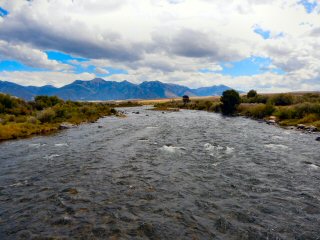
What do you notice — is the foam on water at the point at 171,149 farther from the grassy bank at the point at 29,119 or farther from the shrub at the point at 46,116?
the shrub at the point at 46,116

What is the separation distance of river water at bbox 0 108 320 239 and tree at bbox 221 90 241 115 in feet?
230

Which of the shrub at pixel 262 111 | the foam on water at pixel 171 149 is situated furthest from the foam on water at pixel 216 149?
the shrub at pixel 262 111

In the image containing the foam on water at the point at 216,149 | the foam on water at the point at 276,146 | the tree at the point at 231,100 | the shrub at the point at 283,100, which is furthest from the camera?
the tree at the point at 231,100

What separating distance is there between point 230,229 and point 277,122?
182 feet

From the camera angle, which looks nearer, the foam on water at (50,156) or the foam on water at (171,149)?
the foam on water at (50,156)

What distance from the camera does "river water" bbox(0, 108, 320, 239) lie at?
1429 cm

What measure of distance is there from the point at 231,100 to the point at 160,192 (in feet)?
298

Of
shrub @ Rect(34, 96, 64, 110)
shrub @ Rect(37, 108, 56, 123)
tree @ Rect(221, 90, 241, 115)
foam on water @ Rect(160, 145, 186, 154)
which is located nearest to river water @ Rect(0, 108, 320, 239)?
foam on water @ Rect(160, 145, 186, 154)

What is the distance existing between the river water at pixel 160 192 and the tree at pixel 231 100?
2761 inches

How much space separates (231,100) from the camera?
10481 cm

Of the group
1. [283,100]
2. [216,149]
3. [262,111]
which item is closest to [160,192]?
[216,149]

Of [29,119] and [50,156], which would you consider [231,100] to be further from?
[50,156]

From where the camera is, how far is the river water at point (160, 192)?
46.9 ft

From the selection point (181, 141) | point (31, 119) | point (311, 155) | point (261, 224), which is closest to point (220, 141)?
point (181, 141)
